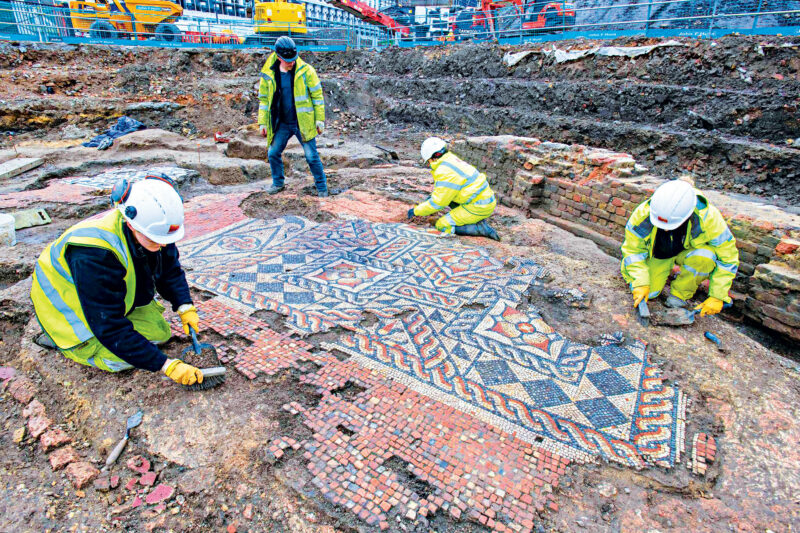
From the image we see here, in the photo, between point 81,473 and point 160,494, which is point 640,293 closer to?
point 160,494

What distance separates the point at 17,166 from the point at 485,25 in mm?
13940

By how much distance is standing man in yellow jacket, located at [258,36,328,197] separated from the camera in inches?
216

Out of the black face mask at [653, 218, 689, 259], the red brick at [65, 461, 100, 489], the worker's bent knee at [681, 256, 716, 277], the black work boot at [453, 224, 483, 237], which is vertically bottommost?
the red brick at [65, 461, 100, 489]

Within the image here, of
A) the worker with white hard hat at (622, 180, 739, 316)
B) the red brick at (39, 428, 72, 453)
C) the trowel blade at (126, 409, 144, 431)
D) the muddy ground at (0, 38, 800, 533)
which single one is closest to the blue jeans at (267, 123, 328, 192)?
the muddy ground at (0, 38, 800, 533)

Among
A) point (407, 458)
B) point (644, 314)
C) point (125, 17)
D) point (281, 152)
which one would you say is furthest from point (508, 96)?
point (125, 17)

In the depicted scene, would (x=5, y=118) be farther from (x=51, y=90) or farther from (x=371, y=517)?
(x=371, y=517)

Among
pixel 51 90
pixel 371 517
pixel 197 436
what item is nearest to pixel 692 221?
pixel 371 517

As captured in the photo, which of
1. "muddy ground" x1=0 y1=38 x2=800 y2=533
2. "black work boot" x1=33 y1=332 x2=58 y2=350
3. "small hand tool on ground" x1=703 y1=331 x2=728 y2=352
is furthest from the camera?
"small hand tool on ground" x1=703 y1=331 x2=728 y2=352

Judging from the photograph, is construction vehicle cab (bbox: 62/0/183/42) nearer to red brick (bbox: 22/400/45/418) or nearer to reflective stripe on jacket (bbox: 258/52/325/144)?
reflective stripe on jacket (bbox: 258/52/325/144)

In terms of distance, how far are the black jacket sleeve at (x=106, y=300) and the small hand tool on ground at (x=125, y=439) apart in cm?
27

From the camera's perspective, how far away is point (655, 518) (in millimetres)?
1967

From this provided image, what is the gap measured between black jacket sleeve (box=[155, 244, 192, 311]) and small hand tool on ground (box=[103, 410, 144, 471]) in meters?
0.72

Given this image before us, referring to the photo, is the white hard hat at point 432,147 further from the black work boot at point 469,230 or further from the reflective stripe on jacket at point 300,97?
the reflective stripe on jacket at point 300,97

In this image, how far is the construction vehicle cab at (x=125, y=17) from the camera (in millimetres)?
13016
